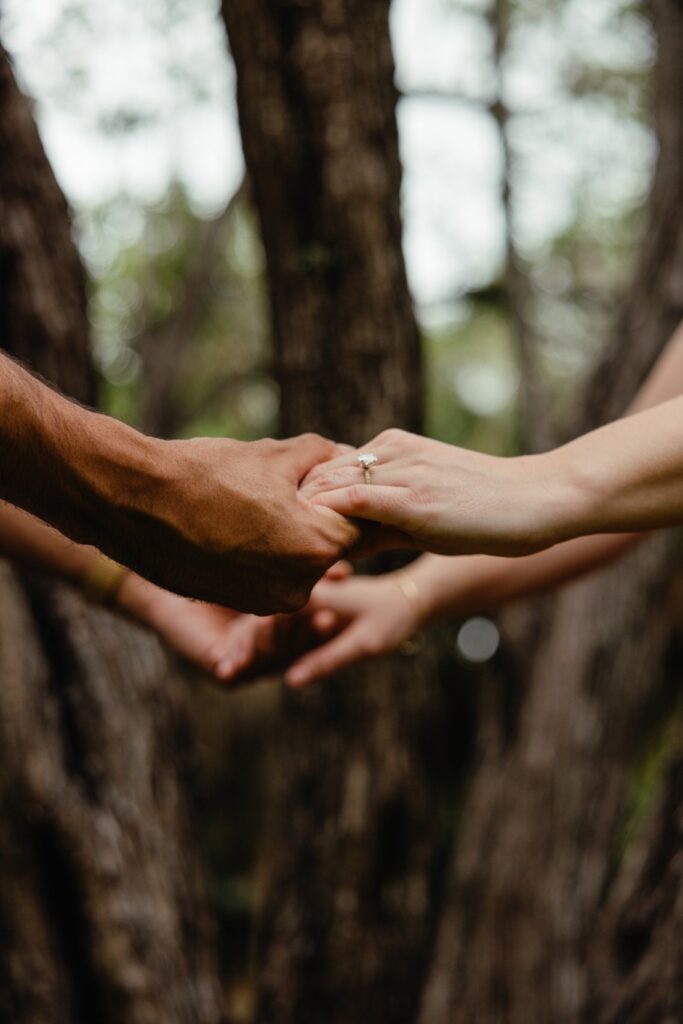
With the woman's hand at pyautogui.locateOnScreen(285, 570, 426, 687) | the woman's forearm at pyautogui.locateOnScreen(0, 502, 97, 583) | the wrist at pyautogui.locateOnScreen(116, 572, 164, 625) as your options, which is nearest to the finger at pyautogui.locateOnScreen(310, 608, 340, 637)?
the woman's hand at pyautogui.locateOnScreen(285, 570, 426, 687)

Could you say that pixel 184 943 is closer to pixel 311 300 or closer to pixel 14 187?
pixel 311 300

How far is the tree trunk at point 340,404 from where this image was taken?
2428 millimetres

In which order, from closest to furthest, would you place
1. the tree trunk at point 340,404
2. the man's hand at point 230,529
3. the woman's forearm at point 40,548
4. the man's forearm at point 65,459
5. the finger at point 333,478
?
the man's forearm at point 65,459, the man's hand at point 230,529, the finger at point 333,478, the woman's forearm at point 40,548, the tree trunk at point 340,404

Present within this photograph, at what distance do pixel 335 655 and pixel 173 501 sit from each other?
0.74 metres

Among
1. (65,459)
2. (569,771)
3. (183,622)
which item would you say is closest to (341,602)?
(183,622)

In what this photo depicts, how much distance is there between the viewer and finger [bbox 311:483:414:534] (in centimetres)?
149

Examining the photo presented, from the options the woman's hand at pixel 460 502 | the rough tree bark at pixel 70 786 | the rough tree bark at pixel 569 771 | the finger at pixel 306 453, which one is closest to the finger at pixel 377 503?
the woman's hand at pixel 460 502

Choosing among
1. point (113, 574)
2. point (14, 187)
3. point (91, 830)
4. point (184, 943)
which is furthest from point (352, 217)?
point (184, 943)

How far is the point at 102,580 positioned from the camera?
6.69 feet

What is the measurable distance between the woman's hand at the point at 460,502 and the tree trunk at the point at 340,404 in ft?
3.55

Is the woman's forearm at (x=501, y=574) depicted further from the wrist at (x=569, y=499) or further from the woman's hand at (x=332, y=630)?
the wrist at (x=569, y=499)

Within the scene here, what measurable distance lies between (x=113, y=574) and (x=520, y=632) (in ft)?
5.90

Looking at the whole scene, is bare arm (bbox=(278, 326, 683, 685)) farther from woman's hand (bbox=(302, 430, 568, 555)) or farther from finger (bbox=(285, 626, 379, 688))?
woman's hand (bbox=(302, 430, 568, 555))

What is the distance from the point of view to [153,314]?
665 centimetres
